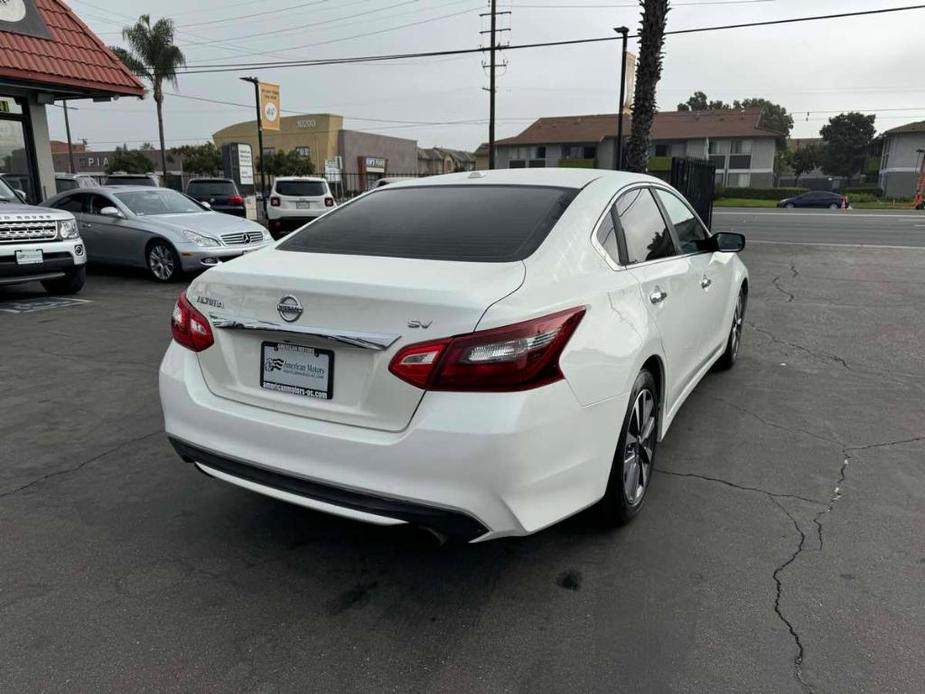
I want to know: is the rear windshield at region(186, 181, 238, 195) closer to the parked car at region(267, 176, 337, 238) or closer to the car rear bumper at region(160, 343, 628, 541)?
the parked car at region(267, 176, 337, 238)

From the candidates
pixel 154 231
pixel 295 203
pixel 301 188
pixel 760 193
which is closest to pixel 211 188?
pixel 301 188

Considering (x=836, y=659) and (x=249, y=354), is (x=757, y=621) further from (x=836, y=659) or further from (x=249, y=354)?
(x=249, y=354)

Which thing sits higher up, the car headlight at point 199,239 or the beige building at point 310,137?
the beige building at point 310,137

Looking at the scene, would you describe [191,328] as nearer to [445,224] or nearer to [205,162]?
[445,224]

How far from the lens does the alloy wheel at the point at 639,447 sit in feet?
10.3

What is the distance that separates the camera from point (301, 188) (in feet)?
60.6

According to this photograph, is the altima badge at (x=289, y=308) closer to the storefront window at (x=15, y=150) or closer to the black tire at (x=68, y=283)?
the black tire at (x=68, y=283)

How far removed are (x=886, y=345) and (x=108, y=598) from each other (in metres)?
7.01

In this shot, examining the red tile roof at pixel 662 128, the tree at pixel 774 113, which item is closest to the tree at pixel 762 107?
the tree at pixel 774 113

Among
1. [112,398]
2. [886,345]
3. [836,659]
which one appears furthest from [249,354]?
[886,345]

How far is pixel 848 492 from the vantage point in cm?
367

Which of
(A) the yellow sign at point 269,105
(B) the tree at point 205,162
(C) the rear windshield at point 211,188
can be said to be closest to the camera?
(C) the rear windshield at point 211,188

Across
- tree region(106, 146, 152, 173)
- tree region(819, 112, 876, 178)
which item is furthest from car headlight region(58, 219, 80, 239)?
tree region(819, 112, 876, 178)

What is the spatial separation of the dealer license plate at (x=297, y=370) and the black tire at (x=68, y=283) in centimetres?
806
